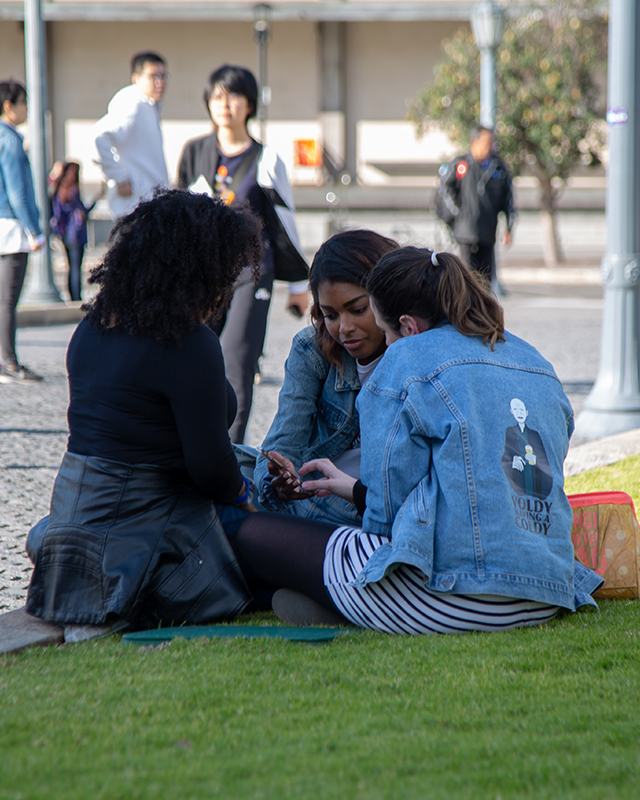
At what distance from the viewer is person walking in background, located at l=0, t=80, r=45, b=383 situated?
7605mm

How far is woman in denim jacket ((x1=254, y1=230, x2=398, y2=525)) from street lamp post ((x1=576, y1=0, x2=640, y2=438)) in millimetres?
3011

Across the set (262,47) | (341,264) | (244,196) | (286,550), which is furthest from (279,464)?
(262,47)

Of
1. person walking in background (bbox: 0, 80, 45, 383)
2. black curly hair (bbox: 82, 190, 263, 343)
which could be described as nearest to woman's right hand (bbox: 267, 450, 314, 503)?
black curly hair (bbox: 82, 190, 263, 343)

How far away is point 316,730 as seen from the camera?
219 centimetres

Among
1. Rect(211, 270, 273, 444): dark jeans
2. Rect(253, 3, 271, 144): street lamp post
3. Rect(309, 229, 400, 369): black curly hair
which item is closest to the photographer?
Rect(309, 229, 400, 369): black curly hair

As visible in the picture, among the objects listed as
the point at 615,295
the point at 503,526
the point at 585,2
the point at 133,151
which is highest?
the point at 585,2

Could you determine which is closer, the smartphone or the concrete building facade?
the smartphone

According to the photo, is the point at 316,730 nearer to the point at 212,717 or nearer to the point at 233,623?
the point at 212,717

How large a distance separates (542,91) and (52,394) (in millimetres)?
15412

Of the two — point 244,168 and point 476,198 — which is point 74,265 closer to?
point 476,198

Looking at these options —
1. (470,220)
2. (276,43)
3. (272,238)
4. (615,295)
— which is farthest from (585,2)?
(272,238)

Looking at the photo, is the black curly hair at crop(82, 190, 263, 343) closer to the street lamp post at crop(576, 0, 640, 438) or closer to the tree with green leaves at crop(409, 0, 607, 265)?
the street lamp post at crop(576, 0, 640, 438)

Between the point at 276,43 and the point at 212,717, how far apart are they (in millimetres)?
29171

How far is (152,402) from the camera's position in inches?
119
